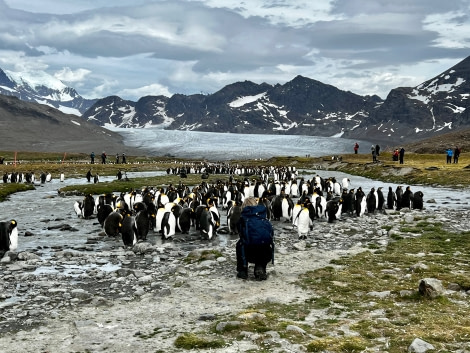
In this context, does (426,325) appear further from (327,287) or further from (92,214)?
(92,214)

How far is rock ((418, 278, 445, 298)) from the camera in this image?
8.30 m

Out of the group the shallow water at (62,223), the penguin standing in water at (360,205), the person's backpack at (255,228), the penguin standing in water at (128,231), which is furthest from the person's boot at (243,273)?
the penguin standing in water at (360,205)

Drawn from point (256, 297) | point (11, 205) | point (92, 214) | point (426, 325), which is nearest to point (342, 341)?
point (426, 325)

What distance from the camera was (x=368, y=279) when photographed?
986 cm

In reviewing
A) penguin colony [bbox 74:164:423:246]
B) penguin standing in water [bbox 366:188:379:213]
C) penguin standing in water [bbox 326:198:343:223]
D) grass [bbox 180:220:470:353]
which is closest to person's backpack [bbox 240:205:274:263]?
grass [bbox 180:220:470:353]

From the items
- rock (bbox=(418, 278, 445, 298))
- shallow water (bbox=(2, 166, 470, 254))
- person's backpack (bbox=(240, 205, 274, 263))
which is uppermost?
person's backpack (bbox=(240, 205, 274, 263))

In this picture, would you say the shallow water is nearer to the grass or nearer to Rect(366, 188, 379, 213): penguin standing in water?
Rect(366, 188, 379, 213): penguin standing in water

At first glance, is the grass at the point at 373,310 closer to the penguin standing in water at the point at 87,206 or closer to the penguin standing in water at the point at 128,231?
the penguin standing in water at the point at 128,231

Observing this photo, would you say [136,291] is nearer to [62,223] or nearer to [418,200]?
[62,223]

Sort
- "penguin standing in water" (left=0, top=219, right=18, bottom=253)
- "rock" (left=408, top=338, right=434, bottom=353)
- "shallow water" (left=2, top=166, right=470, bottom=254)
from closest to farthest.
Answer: "rock" (left=408, top=338, right=434, bottom=353), "penguin standing in water" (left=0, top=219, right=18, bottom=253), "shallow water" (left=2, top=166, right=470, bottom=254)

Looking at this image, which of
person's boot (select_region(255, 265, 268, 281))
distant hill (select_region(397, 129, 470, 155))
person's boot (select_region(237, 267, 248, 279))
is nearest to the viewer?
person's boot (select_region(255, 265, 268, 281))

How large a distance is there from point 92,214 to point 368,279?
15689 mm

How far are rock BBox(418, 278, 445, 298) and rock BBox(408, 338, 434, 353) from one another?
2430 millimetres

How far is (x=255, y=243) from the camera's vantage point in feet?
33.8
